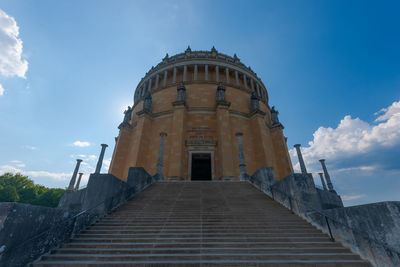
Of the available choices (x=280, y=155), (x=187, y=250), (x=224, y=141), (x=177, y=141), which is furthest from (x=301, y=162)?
(x=187, y=250)

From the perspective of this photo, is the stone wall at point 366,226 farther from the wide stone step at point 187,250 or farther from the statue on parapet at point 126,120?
the statue on parapet at point 126,120

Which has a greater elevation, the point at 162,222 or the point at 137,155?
the point at 137,155

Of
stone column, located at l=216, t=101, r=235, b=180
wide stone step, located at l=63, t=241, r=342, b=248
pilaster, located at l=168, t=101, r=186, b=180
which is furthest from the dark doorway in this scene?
wide stone step, located at l=63, t=241, r=342, b=248

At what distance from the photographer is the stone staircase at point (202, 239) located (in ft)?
12.2

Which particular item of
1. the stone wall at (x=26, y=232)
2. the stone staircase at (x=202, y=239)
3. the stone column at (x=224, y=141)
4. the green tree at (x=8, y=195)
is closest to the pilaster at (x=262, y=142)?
the stone column at (x=224, y=141)

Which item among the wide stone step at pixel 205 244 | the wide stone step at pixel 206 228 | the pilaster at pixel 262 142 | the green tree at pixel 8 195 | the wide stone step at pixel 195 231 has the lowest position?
the wide stone step at pixel 205 244

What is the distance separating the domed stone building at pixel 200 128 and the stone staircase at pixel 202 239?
7.90 metres

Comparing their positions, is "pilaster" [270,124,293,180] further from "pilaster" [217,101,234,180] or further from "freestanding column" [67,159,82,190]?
"freestanding column" [67,159,82,190]

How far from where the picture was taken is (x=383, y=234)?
3543 mm

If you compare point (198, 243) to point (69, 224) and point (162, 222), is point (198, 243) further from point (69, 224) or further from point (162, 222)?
point (69, 224)

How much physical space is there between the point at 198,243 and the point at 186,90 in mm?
19627

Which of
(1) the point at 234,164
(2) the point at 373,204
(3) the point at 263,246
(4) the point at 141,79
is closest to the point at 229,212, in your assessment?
(3) the point at 263,246

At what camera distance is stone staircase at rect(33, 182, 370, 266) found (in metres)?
3.72

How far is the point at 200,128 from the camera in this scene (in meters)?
19.3
